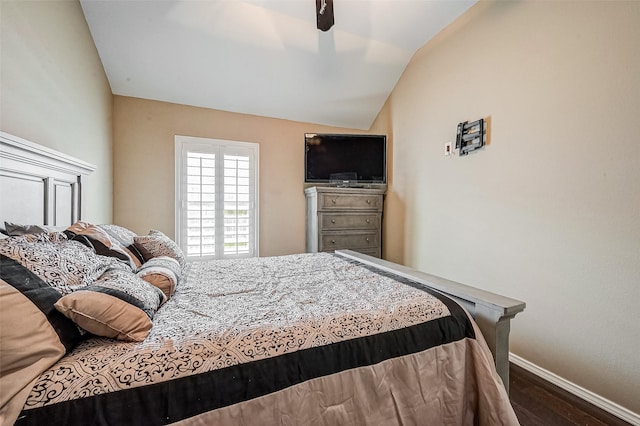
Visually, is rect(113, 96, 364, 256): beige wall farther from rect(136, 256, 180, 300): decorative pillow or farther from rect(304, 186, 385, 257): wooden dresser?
rect(136, 256, 180, 300): decorative pillow

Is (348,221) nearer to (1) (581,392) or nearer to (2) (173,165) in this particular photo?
(2) (173,165)

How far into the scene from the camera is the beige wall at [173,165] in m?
3.04

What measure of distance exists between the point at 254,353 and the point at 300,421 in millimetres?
269

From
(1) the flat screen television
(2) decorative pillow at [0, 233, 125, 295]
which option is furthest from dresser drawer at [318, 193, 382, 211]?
(2) decorative pillow at [0, 233, 125, 295]

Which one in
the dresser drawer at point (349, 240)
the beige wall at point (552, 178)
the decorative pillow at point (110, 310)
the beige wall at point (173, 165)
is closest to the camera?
the decorative pillow at point (110, 310)

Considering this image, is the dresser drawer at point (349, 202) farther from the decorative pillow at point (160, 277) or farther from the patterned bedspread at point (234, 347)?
the decorative pillow at point (160, 277)

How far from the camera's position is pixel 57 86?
184 centimetres

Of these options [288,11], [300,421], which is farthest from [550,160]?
[288,11]

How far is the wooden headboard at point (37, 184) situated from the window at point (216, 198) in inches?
51.7

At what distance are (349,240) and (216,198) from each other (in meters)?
1.78

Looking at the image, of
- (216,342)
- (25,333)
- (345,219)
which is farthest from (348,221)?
(25,333)

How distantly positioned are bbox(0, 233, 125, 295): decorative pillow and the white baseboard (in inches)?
105

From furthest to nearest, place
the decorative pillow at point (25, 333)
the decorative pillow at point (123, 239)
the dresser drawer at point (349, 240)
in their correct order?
the dresser drawer at point (349, 240) → the decorative pillow at point (123, 239) → the decorative pillow at point (25, 333)

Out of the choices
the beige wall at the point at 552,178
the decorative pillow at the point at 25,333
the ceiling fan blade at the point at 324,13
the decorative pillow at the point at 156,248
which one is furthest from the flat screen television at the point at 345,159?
the decorative pillow at the point at 25,333
